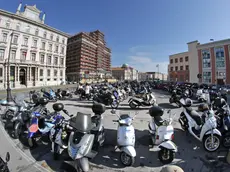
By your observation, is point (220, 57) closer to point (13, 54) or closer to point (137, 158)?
point (137, 158)

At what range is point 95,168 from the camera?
2.54 metres

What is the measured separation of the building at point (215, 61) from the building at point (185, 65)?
1.39 meters

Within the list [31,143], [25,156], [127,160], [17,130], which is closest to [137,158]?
[127,160]

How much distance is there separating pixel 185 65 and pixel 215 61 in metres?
9.71

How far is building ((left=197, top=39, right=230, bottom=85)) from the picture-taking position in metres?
24.2

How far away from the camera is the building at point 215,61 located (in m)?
24.2

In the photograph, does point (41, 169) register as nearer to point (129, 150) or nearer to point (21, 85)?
point (129, 150)

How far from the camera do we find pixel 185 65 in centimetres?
3519

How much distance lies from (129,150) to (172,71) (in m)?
41.3

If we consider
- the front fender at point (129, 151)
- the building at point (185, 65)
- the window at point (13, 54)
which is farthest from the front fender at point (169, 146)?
the window at point (13, 54)

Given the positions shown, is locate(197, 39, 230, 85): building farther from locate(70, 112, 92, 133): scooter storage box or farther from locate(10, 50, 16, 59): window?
locate(10, 50, 16, 59): window

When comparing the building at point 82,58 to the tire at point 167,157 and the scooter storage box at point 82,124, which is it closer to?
the scooter storage box at point 82,124

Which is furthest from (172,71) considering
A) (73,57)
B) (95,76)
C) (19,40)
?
(19,40)

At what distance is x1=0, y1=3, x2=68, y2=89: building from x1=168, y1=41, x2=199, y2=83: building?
38.0 m
